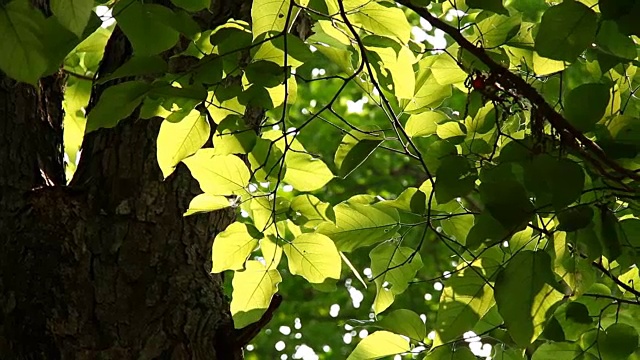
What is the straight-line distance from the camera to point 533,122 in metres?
1.08

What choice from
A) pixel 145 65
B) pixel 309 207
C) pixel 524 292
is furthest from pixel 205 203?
pixel 524 292

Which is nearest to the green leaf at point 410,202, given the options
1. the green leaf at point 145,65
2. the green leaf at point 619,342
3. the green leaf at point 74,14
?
the green leaf at point 619,342

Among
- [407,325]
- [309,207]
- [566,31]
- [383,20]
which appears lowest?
[407,325]

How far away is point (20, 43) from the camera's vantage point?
797 mm

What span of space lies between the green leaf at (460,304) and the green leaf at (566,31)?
13.2 inches

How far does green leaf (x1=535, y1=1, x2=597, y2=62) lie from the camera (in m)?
0.93

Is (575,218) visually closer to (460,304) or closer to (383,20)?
(460,304)

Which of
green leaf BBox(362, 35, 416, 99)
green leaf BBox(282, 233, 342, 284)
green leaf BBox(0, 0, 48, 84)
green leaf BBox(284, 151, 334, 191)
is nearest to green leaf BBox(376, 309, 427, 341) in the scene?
green leaf BBox(282, 233, 342, 284)

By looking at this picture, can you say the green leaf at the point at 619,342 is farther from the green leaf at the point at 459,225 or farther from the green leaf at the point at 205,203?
the green leaf at the point at 205,203

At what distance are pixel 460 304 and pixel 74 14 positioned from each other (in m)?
0.66

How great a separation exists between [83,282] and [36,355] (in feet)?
0.46

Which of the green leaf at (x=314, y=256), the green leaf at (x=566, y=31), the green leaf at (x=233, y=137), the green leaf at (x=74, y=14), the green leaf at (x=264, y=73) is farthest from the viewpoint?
the green leaf at (x=314, y=256)

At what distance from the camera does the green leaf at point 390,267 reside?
134 centimetres

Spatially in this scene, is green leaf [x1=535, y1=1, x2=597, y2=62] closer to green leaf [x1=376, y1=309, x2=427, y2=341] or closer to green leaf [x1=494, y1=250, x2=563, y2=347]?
green leaf [x1=494, y1=250, x2=563, y2=347]
